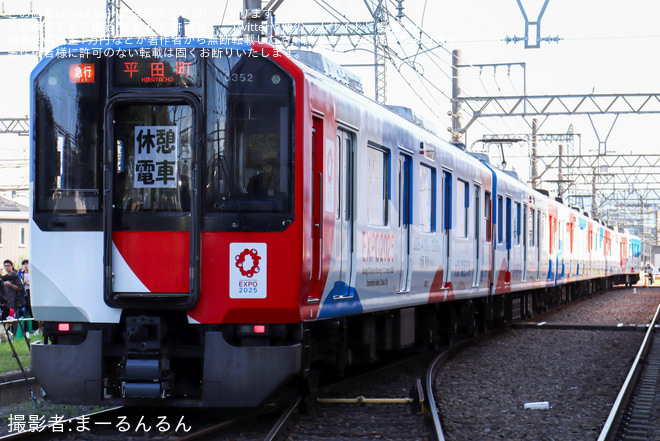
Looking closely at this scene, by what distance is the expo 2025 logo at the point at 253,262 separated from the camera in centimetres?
704

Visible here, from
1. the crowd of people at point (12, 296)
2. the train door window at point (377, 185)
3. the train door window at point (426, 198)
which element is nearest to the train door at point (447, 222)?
the train door window at point (426, 198)

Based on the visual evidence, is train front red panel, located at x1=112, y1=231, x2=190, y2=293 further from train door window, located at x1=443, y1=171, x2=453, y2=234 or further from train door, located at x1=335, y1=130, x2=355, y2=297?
train door window, located at x1=443, y1=171, x2=453, y2=234

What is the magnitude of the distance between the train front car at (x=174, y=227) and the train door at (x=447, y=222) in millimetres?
5213

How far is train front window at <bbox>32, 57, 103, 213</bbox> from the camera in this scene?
23.5 feet

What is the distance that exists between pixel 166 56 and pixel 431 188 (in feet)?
16.0

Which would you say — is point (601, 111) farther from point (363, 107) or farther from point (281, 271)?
point (281, 271)

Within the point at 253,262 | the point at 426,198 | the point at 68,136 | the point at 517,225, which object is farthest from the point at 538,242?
the point at 68,136

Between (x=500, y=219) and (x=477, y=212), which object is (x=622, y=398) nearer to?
(x=477, y=212)

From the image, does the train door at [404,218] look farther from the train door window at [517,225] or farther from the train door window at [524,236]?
the train door window at [524,236]

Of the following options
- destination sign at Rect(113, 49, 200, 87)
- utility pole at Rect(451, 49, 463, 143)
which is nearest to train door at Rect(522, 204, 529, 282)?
utility pole at Rect(451, 49, 463, 143)

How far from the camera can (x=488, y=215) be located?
50.0 feet

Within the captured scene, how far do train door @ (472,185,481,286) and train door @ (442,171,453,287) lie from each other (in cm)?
180

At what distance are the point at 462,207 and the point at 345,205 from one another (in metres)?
5.20

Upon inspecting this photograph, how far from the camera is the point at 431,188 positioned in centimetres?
1133
